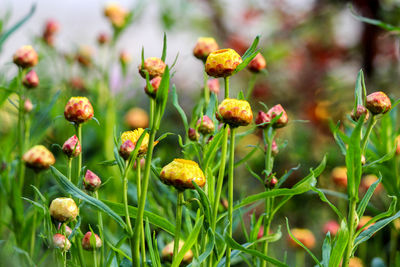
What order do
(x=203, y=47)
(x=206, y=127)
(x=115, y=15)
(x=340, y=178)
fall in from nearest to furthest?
(x=206, y=127)
(x=203, y=47)
(x=340, y=178)
(x=115, y=15)

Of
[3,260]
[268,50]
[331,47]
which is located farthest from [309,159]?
[3,260]

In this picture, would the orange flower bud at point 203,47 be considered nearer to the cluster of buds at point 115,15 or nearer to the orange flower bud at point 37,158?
the orange flower bud at point 37,158

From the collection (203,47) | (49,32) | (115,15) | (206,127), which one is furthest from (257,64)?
(49,32)

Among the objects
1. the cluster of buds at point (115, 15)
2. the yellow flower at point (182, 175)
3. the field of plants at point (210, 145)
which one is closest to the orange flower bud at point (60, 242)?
the field of plants at point (210, 145)

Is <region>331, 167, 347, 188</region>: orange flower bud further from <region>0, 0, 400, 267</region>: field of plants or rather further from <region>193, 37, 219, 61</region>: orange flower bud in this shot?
<region>193, 37, 219, 61</region>: orange flower bud

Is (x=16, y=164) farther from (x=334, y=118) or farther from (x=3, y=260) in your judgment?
(x=334, y=118)

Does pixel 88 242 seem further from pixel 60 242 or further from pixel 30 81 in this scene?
pixel 30 81

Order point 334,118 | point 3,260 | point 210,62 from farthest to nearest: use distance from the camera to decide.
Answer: point 334,118 < point 210,62 < point 3,260

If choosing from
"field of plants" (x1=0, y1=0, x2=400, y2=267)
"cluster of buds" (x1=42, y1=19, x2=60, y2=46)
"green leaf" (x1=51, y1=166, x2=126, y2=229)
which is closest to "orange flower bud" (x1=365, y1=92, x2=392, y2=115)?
"field of plants" (x1=0, y1=0, x2=400, y2=267)
